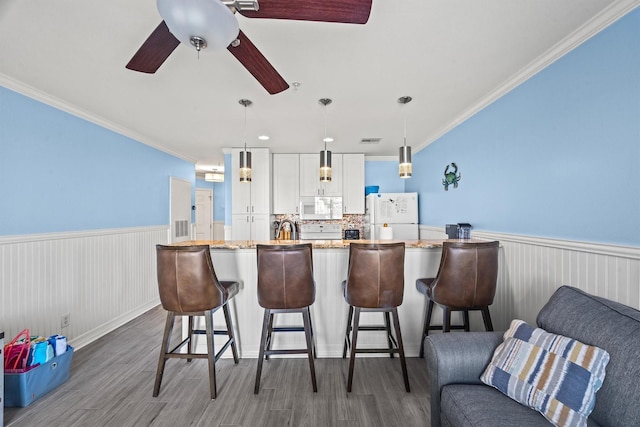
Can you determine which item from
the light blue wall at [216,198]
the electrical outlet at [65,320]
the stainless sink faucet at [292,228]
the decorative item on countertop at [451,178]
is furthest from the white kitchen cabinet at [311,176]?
the light blue wall at [216,198]

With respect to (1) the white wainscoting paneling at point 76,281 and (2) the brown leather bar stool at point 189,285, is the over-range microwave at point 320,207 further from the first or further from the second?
(2) the brown leather bar stool at point 189,285

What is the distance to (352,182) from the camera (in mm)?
4898

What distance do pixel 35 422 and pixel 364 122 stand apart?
12.0 ft

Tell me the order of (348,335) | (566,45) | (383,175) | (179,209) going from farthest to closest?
(383,175)
(179,209)
(348,335)
(566,45)

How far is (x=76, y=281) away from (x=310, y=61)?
303cm

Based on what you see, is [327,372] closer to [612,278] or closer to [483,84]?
[612,278]

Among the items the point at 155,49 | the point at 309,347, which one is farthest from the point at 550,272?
the point at 155,49

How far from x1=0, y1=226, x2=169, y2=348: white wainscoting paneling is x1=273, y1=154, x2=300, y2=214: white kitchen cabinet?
201 centimetres

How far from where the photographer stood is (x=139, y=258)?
3.72m

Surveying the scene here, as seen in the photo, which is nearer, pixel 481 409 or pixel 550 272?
pixel 481 409

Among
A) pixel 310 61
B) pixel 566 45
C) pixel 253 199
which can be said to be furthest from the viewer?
pixel 253 199

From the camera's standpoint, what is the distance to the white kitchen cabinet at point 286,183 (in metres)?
4.88

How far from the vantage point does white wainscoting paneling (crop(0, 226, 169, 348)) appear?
87.7 inches

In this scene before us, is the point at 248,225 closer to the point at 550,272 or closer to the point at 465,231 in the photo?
the point at 465,231
